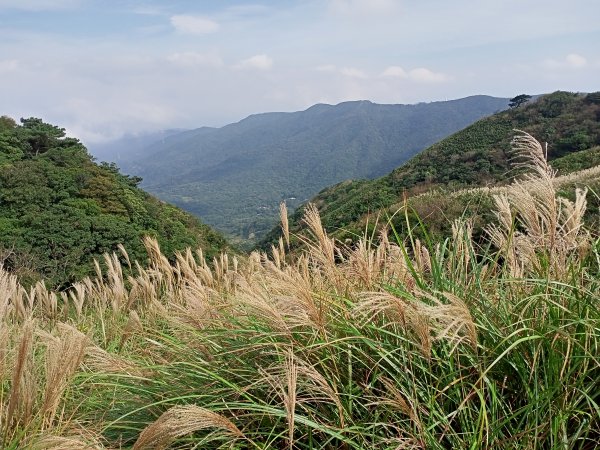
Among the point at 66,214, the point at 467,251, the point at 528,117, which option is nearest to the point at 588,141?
the point at 528,117

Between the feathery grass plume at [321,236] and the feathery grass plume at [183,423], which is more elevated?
the feathery grass plume at [321,236]

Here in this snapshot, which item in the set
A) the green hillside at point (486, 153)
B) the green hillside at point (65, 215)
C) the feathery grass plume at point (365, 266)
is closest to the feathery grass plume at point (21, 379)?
the feathery grass plume at point (365, 266)

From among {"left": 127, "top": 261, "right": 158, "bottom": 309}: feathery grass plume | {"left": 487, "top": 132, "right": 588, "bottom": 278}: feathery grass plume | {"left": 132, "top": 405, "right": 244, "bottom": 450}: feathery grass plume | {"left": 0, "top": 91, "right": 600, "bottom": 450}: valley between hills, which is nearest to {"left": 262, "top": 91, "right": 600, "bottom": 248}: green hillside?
{"left": 127, "top": 261, "right": 158, "bottom": 309}: feathery grass plume

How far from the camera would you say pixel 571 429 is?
1598 mm

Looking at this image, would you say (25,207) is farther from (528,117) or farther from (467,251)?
(528,117)

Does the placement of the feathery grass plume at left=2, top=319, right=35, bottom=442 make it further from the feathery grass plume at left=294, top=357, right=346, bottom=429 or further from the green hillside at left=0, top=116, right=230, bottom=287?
the green hillside at left=0, top=116, right=230, bottom=287

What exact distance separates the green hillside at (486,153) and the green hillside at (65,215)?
822cm

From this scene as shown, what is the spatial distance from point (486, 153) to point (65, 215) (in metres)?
28.9

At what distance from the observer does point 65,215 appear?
2266cm

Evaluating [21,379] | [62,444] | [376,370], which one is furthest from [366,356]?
[21,379]

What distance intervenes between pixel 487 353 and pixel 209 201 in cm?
20096

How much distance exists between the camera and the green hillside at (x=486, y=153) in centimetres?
2902

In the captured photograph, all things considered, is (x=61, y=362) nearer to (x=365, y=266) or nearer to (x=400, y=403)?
(x=400, y=403)

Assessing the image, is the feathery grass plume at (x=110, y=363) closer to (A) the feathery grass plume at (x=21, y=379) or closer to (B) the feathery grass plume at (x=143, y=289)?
(A) the feathery grass plume at (x=21, y=379)
